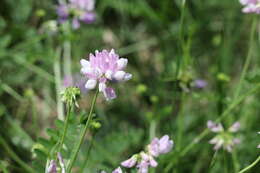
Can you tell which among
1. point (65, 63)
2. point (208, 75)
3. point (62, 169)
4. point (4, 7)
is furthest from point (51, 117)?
point (62, 169)

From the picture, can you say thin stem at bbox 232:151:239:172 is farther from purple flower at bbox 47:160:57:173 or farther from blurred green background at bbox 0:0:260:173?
purple flower at bbox 47:160:57:173

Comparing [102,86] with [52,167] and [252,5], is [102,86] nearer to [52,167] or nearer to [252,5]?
[52,167]

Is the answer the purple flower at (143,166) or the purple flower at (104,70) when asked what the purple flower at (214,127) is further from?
the purple flower at (104,70)

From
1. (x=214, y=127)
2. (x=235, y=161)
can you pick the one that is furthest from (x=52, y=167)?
(x=235, y=161)

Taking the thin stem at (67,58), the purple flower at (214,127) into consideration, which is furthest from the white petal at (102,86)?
the thin stem at (67,58)

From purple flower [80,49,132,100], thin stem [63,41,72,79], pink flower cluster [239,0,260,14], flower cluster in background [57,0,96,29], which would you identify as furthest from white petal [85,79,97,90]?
thin stem [63,41,72,79]

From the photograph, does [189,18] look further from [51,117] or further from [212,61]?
[51,117]
